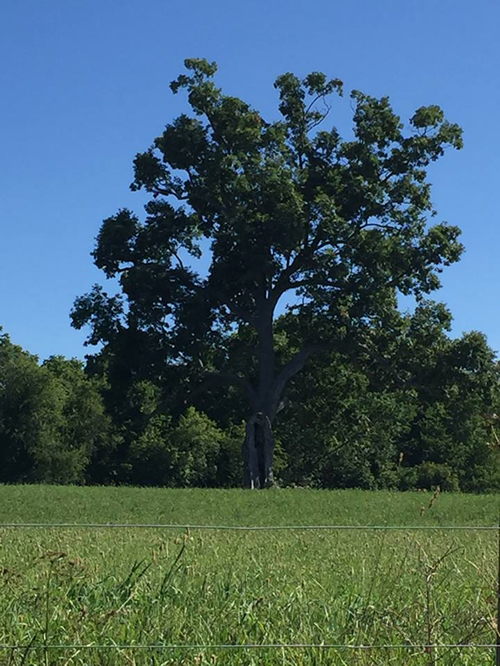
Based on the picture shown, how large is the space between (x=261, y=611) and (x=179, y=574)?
3.42ft

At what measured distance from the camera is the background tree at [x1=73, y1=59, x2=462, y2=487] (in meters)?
34.4

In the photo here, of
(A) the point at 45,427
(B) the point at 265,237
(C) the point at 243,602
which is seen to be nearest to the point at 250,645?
(C) the point at 243,602

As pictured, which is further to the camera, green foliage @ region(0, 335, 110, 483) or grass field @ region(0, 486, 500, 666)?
green foliage @ region(0, 335, 110, 483)

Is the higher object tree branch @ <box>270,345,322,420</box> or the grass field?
tree branch @ <box>270,345,322,420</box>

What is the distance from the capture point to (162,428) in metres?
53.3

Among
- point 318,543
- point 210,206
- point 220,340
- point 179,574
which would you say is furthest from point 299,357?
point 179,574

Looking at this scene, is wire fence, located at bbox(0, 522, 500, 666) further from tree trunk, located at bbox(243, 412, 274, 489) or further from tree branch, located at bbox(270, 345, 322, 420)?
tree branch, located at bbox(270, 345, 322, 420)

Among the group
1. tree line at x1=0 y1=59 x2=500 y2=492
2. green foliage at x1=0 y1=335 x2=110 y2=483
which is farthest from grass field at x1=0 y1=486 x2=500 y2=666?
green foliage at x1=0 y1=335 x2=110 y2=483

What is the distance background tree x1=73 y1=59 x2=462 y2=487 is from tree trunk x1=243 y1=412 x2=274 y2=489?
0.05 metres

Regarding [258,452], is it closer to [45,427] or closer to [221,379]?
[221,379]

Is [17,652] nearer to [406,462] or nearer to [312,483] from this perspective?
[312,483]

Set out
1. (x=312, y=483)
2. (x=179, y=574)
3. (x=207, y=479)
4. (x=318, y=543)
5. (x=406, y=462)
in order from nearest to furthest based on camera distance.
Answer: (x=179, y=574) → (x=318, y=543) → (x=312, y=483) → (x=207, y=479) → (x=406, y=462)

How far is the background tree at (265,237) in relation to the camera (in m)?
34.4

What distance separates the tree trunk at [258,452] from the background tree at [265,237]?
0.05 m
